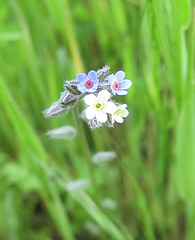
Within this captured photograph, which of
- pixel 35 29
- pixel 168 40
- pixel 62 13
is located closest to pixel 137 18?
pixel 62 13

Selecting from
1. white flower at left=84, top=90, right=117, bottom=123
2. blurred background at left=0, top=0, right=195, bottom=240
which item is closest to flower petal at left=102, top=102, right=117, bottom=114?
white flower at left=84, top=90, right=117, bottom=123

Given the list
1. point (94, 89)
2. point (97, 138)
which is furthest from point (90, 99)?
point (97, 138)

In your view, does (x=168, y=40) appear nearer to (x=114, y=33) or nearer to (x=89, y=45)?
(x=114, y=33)

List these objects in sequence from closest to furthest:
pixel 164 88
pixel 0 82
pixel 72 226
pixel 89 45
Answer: pixel 0 82
pixel 164 88
pixel 72 226
pixel 89 45

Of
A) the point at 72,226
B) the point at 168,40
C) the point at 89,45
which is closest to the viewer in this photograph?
the point at 168,40

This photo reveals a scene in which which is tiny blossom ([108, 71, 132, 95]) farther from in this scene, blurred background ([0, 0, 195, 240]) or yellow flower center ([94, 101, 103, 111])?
blurred background ([0, 0, 195, 240])

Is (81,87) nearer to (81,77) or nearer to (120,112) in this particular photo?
(81,77)
